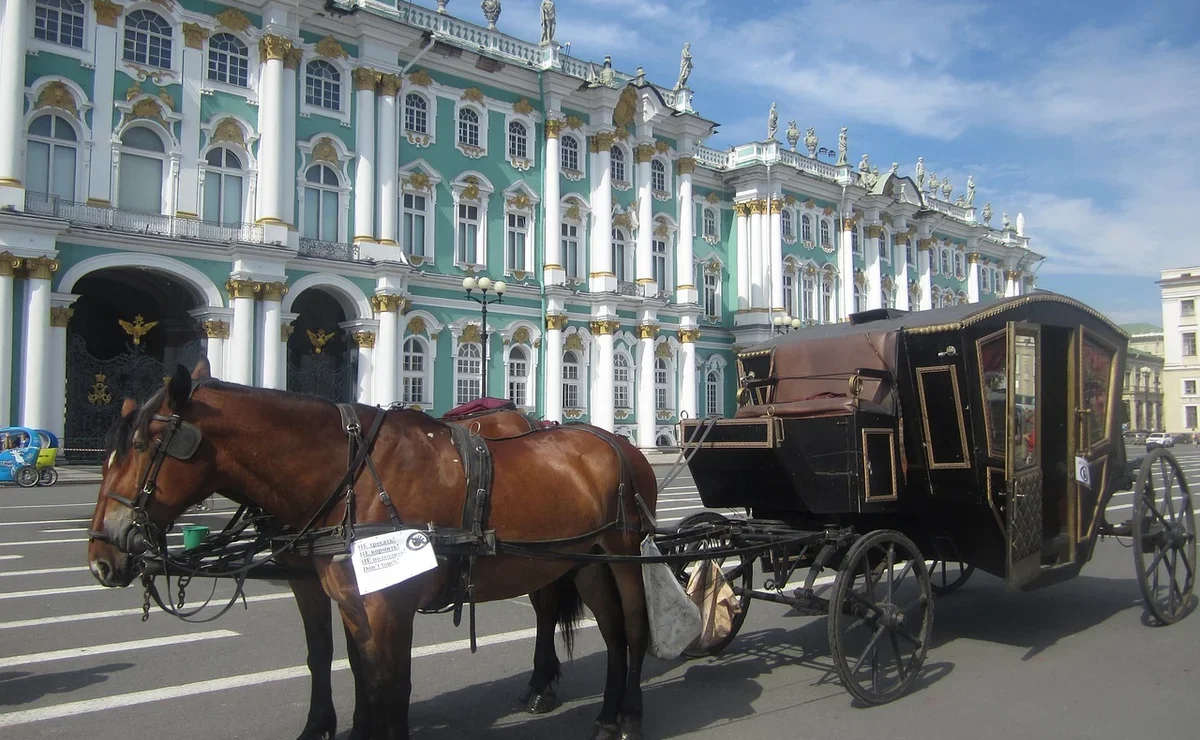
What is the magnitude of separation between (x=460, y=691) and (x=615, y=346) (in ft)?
97.5

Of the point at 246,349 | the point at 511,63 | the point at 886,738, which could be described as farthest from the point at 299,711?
the point at 511,63

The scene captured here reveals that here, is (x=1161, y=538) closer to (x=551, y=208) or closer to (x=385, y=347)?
(x=385, y=347)

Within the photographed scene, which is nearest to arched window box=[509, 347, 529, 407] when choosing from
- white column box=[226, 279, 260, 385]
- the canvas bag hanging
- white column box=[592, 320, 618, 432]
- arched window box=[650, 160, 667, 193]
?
white column box=[592, 320, 618, 432]

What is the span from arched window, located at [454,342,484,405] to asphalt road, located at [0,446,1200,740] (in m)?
21.8

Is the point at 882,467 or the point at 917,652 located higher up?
the point at 882,467

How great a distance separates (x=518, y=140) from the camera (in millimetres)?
32938

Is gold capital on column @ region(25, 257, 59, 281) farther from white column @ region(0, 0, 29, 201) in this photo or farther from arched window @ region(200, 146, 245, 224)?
arched window @ region(200, 146, 245, 224)

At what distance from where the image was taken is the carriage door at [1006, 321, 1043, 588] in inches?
258

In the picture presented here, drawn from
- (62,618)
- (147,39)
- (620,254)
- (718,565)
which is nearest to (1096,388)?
Answer: (718,565)

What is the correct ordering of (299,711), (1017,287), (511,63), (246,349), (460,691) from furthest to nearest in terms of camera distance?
(1017,287)
(511,63)
(246,349)
(460,691)
(299,711)

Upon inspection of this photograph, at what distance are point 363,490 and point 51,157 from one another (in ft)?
76.6

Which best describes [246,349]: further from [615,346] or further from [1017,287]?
[1017,287]

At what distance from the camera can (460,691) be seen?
19.8 feet

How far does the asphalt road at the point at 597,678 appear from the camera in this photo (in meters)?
5.38
